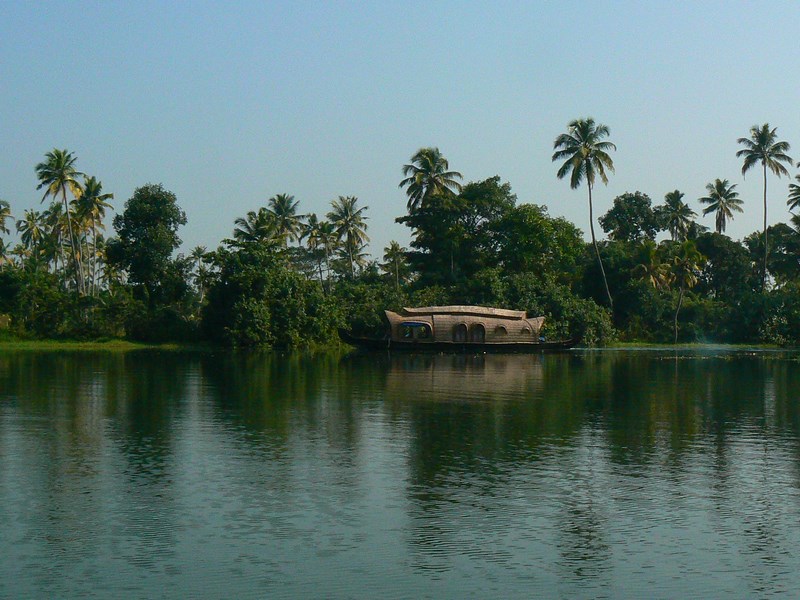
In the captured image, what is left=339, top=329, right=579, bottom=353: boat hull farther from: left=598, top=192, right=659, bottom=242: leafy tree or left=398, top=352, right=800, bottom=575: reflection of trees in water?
left=598, top=192, right=659, bottom=242: leafy tree

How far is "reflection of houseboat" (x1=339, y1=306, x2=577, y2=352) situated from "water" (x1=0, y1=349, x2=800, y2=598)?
35.9 meters

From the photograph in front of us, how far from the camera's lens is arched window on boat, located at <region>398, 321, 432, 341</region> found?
7356 centimetres

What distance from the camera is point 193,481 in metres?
19.3

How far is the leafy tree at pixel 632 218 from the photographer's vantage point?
11338 centimetres

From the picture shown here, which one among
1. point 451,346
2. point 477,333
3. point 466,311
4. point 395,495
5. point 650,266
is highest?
point 650,266

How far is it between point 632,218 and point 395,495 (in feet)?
326

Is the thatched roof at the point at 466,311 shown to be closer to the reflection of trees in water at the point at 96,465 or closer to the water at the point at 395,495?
the reflection of trees in water at the point at 96,465

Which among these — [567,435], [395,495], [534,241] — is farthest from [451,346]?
[395,495]

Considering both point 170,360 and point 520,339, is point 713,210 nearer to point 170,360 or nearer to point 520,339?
point 520,339

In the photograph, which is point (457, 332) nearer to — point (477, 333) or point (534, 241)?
point (477, 333)

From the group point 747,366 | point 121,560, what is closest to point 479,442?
point 121,560

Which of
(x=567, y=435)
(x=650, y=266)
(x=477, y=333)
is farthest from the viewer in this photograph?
(x=650, y=266)

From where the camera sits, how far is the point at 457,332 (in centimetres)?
7444

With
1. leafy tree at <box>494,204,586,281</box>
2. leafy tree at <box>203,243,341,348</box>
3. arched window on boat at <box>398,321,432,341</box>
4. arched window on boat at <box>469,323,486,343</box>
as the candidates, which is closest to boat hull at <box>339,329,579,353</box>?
arched window on boat at <box>398,321,432,341</box>
